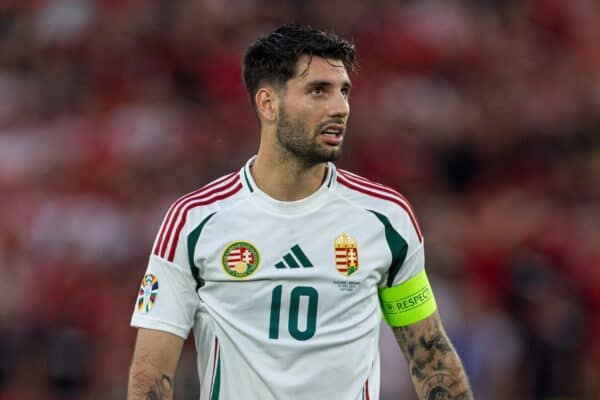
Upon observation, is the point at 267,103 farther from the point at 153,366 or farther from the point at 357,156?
the point at 357,156

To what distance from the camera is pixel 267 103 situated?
4.53 m

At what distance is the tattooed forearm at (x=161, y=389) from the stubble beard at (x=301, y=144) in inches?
36.4

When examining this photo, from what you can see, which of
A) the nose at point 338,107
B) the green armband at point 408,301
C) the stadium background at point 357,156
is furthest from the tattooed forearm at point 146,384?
the stadium background at point 357,156

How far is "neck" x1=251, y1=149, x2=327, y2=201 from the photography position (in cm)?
448

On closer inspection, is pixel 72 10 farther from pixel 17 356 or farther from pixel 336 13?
pixel 17 356

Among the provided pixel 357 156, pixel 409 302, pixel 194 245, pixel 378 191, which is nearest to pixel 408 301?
pixel 409 302

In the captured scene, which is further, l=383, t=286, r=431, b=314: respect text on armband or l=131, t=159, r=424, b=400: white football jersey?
l=383, t=286, r=431, b=314: respect text on armband

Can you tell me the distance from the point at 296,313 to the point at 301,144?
2.00 feet

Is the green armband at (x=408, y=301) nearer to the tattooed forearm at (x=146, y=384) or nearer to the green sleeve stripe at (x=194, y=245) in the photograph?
the green sleeve stripe at (x=194, y=245)

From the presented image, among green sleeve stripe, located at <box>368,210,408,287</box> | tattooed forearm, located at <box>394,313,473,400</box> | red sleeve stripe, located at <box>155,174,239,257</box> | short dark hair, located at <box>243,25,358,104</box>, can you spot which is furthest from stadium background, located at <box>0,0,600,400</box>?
short dark hair, located at <box>243,25,358,104</box>

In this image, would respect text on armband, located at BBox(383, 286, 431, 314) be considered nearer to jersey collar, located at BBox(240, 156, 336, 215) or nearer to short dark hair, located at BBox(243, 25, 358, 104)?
jersey collar, located at BBox(240, 156, 336, 215)

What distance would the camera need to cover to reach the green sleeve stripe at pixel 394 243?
443 centimetres

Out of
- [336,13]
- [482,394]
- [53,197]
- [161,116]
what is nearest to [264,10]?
[336,13]

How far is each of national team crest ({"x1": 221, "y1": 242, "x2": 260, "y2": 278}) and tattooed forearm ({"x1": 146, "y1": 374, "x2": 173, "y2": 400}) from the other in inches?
17.4
